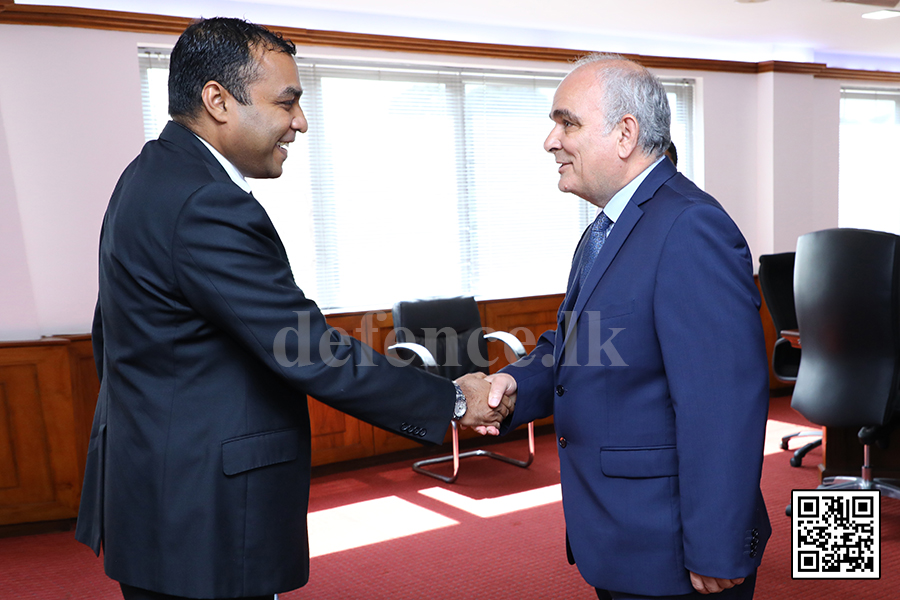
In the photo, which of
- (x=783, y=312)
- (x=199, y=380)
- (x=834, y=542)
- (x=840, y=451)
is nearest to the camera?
(x=199, y=380)

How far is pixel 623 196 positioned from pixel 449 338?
3.00 metres

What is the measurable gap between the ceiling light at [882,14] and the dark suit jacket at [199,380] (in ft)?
18.4

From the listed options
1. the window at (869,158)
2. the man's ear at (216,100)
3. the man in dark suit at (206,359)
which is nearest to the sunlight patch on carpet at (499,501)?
the man in dark suit at (206,359)

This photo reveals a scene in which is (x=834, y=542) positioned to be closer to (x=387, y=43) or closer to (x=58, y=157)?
(x=387, y=43)

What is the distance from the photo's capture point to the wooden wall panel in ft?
12.0

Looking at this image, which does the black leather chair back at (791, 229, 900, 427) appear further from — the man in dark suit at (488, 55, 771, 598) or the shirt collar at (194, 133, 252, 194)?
the shirt collar at (194, 133, 252, 194)

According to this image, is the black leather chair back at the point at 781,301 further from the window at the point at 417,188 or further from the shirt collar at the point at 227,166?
the shirt collar at the point at 227,166

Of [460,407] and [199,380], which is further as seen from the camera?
[460,407]

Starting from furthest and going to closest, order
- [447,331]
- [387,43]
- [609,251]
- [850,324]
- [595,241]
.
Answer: [387,43] → [447,331] → [850,324] → [595,241] → [609,251]

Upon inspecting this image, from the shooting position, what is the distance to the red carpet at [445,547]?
2.89 m

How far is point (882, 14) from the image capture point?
5.38 meters

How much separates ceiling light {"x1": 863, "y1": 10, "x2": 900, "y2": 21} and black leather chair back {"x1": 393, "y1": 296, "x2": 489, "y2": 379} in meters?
3.72

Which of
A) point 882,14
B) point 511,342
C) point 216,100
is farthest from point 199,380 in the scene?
point 882,14

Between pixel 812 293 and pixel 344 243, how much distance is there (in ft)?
9.42
